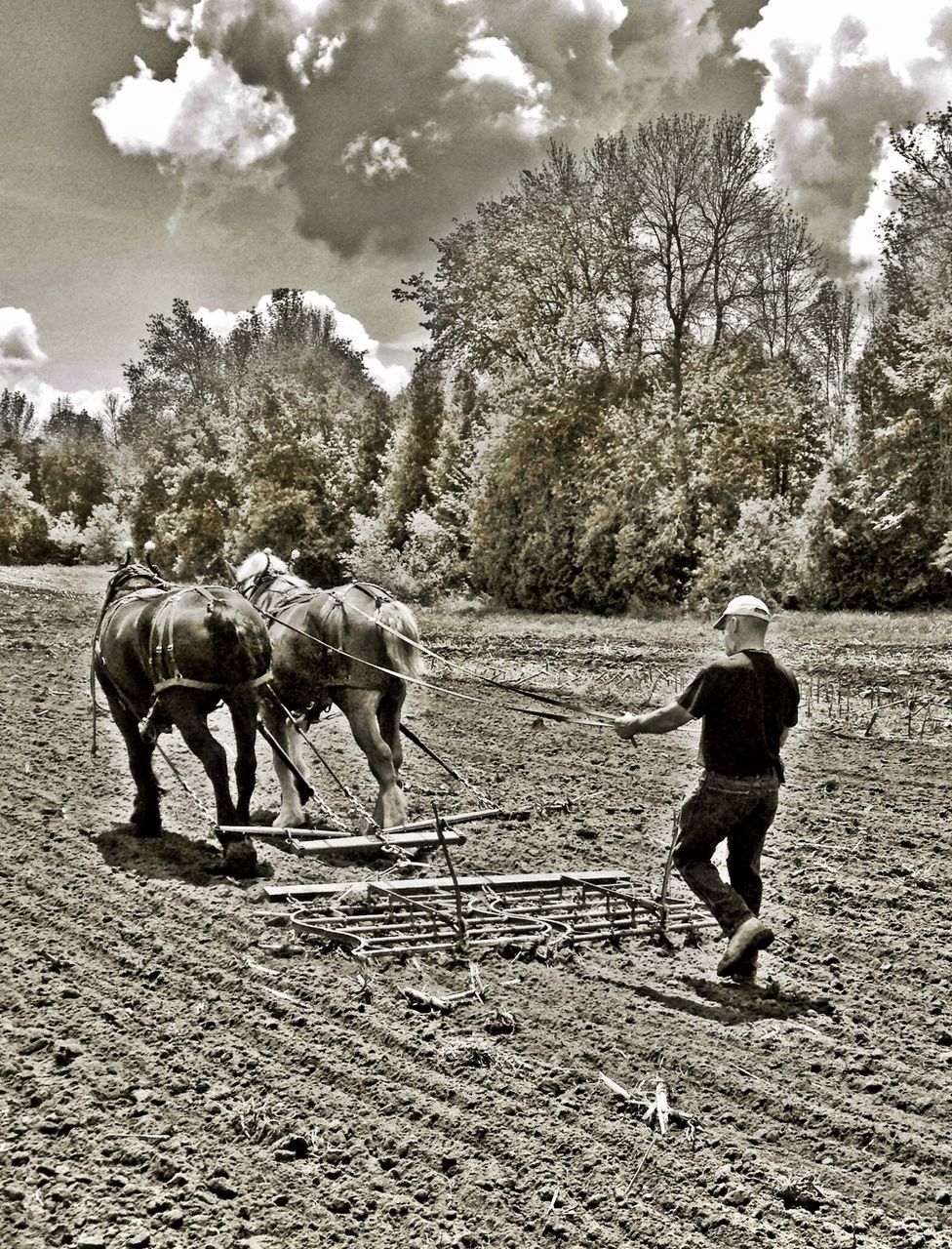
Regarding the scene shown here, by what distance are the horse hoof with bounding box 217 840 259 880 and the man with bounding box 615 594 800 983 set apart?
10.1ft

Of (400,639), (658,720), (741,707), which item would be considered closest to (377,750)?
(400,639)

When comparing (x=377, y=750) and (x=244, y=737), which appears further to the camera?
(x=377, y=750)

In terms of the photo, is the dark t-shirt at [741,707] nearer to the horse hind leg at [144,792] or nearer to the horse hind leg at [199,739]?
the horse hind leg at [199,739]

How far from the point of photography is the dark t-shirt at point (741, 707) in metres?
5.81

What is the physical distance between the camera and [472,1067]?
4.80m

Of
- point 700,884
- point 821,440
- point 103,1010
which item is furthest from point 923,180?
point 103,1010

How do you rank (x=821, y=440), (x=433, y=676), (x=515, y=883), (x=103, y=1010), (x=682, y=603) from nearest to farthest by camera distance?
(x=103, y=1010), (x=515, y=883), (x=433, y=676), (x=682, y=603), (x=821, y=440)

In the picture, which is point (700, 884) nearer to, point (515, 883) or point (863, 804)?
point (515, 883)

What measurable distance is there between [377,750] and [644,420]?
21459mm

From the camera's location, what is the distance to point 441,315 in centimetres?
3731

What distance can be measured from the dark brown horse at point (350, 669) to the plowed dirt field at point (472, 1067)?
957mm

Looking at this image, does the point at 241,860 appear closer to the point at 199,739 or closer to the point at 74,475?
the point at 199,739

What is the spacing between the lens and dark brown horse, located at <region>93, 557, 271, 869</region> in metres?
7.94

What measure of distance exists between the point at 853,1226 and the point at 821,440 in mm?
28130
